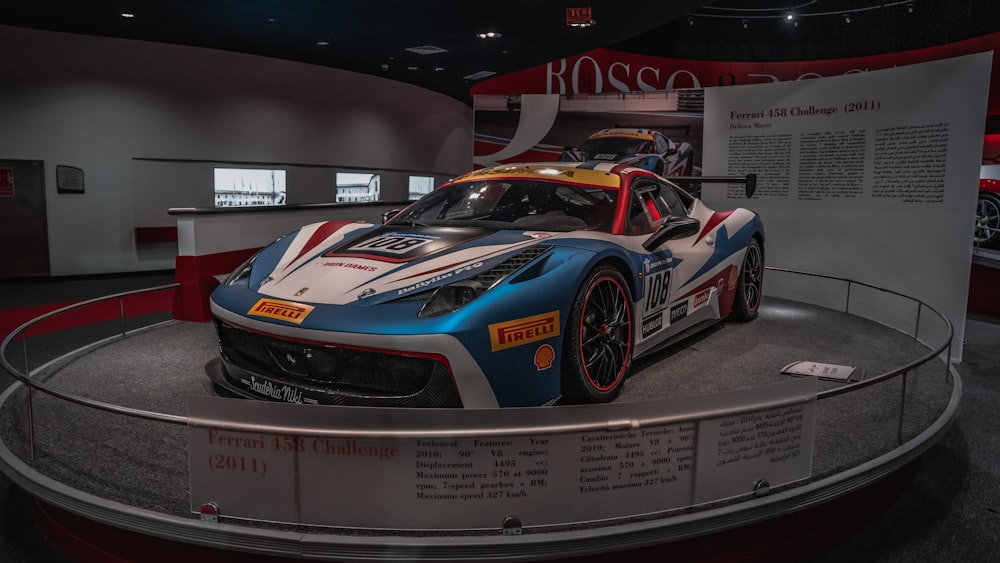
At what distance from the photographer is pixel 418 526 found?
1829 mm

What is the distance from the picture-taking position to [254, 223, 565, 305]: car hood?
2.53 m

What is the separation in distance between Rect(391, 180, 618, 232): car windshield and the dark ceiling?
13.3 ft

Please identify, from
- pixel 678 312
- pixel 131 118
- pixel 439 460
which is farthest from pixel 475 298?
pixel 131 118

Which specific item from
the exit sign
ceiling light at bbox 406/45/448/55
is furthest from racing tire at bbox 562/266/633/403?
ceiling light at bbox 406/45/448/55

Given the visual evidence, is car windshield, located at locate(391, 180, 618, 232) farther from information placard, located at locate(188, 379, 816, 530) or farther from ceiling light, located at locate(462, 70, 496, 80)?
ceiling light, located at locate(462, 70, 496, 80)

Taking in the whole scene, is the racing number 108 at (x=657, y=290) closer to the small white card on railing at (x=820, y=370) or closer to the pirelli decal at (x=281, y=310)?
the small white card on railing at (x=820, y=370)

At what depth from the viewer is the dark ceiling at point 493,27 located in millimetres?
7293

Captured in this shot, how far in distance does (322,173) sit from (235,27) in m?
Answer: 3.03

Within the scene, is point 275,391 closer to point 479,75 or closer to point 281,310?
point 281,310

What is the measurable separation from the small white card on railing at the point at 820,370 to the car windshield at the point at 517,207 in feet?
4.47

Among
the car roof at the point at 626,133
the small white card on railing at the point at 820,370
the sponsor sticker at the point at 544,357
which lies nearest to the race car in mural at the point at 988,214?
the car roof at the point at 626,133

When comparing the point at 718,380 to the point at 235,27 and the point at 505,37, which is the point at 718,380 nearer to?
the point at 505,37

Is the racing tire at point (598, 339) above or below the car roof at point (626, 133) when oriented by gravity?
below

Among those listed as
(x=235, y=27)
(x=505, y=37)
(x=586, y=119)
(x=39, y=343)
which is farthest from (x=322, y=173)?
(x=39, y=343)
